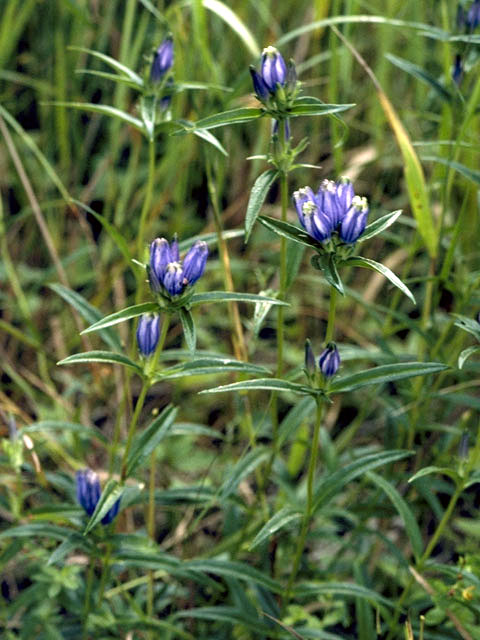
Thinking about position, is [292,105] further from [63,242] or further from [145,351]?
[63,242]

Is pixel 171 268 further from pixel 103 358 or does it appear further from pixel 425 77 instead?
pixel 425 77

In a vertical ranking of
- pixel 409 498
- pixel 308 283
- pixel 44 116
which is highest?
pixel 44 116

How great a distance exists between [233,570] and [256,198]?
0.65 meters

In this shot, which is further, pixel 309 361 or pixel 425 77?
pixel 425 77

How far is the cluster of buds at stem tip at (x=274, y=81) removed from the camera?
1216 millimetres

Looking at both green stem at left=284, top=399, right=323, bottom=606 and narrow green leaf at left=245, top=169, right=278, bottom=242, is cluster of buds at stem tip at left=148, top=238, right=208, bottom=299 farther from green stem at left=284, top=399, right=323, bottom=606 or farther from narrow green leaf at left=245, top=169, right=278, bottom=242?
green stem at left=284, top=399, right=323, bottom=606

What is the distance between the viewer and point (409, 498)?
1838mm

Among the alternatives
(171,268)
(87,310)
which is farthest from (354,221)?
(87,310)

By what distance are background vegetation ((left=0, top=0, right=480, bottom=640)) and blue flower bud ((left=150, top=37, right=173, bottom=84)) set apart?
11cm

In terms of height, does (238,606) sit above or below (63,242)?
below

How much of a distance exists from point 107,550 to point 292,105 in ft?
2.62

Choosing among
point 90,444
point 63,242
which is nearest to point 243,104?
point 63,242

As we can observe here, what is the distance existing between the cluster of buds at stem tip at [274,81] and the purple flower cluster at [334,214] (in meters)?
0.18

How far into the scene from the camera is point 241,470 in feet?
5.00
